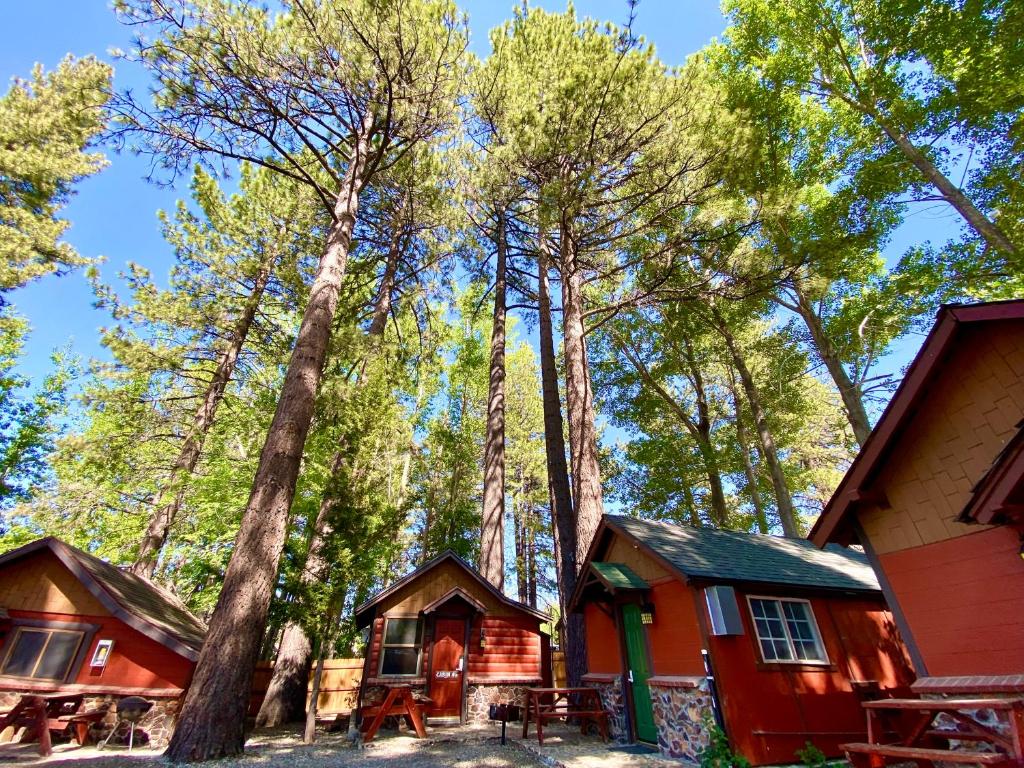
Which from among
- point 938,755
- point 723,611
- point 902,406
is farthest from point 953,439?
point 723,611

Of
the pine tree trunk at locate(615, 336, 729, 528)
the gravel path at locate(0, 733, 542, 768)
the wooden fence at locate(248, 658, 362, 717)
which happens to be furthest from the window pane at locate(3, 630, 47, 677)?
the pine tree trunk at locate(615, 336, 729, 528)

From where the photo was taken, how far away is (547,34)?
35.9ft

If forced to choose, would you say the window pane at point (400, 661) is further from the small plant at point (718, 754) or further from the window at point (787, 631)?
the window at point (787, 631)

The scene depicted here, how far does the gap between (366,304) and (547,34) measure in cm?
850

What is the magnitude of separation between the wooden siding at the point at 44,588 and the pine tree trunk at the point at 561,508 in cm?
900

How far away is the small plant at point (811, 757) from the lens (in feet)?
18.1

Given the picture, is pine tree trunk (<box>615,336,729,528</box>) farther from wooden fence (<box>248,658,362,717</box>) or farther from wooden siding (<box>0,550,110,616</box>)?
wooden siding (<box>0,550,110,616</box>)

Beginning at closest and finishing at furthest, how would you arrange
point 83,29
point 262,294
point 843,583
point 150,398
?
1. point 843,583
2. point 83,29
3. point 150,398
4. point 262,294

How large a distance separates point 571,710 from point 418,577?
4593 mm

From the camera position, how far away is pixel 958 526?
4.63 meters

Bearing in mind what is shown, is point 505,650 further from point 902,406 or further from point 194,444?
point 902,406

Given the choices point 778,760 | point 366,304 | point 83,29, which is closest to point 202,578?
point 366,304

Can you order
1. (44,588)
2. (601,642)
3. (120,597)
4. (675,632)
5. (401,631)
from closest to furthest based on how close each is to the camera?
(675,632) → (120,597) → (44,588) → (601,642) → (401,631)

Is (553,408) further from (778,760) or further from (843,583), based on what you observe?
(778,760)
